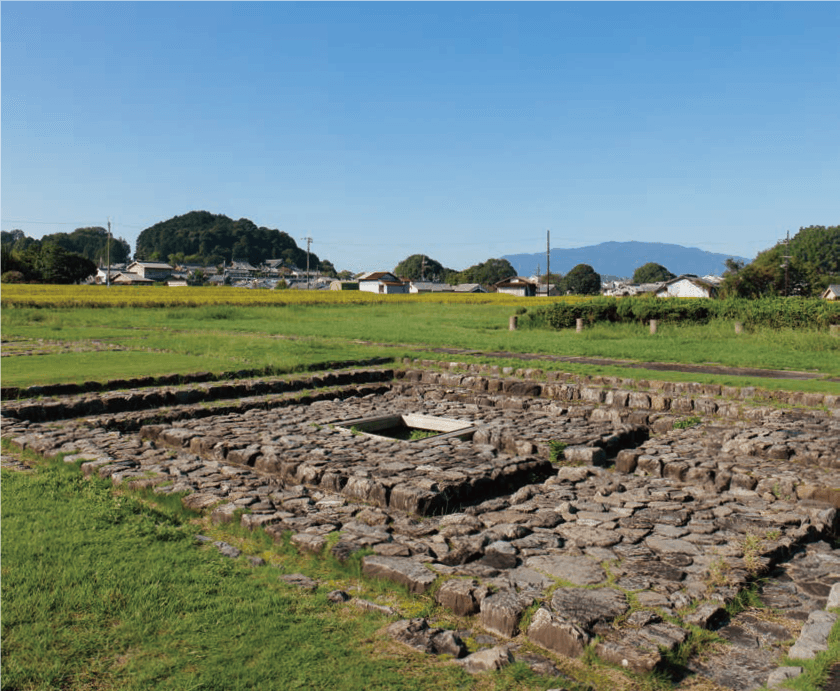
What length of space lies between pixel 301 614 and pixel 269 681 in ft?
2.59

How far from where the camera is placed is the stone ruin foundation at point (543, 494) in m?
4.33

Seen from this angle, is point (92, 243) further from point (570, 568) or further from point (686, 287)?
point (570, 568)

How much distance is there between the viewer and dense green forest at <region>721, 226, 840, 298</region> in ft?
204

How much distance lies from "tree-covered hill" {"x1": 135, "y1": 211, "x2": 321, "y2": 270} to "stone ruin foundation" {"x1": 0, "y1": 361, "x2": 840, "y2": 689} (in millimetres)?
156871

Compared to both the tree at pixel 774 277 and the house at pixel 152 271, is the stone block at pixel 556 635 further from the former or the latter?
the house at pixel 152 271

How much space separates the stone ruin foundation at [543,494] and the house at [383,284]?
82831 millimetres

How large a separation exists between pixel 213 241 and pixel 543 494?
173683 millimetres

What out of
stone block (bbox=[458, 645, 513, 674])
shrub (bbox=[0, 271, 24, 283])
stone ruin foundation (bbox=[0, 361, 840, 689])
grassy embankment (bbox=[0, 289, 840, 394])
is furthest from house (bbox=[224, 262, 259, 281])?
stone block (bbox=[458, 645, 513, 674])

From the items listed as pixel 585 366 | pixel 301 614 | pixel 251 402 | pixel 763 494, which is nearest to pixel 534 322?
pixel 585 366

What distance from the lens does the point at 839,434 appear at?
30.8ft

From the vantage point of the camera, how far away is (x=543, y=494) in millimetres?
7078

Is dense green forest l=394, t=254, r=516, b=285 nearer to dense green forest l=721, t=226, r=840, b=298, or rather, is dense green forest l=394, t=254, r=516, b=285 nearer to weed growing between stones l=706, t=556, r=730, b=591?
dense green forest l=721, t=226, r=840, b=298

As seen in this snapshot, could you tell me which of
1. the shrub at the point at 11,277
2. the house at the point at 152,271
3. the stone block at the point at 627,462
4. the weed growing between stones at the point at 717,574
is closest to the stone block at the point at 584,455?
the stone block at the point at 627,462

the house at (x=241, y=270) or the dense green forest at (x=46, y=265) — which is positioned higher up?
the house at (x=241, y=270)
